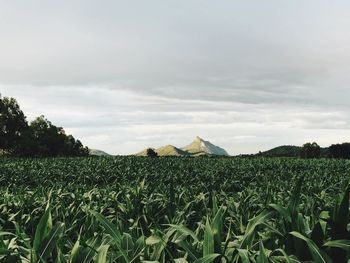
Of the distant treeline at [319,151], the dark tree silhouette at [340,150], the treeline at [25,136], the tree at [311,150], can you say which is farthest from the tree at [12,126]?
the dark tree silhouette at [340,150]

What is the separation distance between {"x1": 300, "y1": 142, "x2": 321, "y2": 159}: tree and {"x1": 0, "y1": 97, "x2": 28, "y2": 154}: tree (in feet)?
148

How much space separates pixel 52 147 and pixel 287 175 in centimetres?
5793

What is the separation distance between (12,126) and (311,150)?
50073 mm

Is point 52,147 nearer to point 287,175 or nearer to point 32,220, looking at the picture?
point 287,175

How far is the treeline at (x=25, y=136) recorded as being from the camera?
64000mm

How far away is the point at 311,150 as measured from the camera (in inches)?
2167

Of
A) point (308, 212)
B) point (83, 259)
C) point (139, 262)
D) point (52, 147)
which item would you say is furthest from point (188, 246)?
point (52, 147)

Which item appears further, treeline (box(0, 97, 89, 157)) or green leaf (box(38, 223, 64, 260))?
treeline (box(0, 97, 89, 157))

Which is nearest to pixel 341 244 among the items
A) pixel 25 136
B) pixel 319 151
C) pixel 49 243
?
pixel 49 243

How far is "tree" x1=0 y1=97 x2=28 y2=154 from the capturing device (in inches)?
2576

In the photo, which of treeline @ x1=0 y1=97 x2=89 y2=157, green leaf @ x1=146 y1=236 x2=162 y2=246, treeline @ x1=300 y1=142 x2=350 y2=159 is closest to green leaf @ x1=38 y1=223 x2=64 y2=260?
green leaf @ x1=146 y1=236 x2=162 y2=246

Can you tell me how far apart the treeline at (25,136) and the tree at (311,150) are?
40893 mm

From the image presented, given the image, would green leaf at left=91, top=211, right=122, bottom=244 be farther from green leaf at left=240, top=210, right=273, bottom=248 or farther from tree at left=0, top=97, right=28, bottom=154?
tree at left=0, top=97, right=28, bottom=154

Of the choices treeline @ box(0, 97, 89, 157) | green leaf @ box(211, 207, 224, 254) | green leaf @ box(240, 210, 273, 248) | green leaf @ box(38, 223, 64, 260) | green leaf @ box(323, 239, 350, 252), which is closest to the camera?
green leaf @ box(323, 239, 350, 252)
